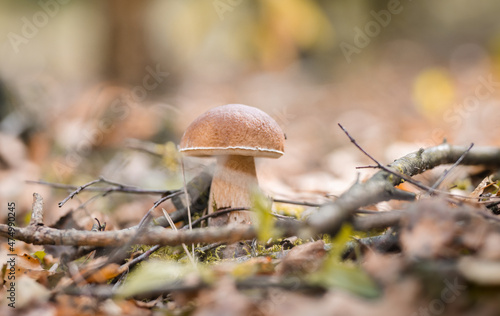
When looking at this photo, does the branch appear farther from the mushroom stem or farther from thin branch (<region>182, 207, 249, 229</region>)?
the mushroom stem

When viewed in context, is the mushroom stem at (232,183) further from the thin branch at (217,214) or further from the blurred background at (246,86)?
the blurred background at (246,86)

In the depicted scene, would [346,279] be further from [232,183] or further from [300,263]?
[232,183]

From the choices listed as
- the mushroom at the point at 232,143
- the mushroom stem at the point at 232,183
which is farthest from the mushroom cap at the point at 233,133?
the mushroom stem at the point at 232,183

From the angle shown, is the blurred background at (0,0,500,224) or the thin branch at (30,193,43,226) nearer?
the thin branch at (30,193,43,226)

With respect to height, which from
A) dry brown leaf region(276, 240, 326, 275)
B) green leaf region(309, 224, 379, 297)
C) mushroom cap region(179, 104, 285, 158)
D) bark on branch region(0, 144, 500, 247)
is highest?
mushroom cap region(179, 104, 285, 158)

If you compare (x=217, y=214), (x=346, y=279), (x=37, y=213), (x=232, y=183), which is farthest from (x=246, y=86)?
(x=346, y=279)

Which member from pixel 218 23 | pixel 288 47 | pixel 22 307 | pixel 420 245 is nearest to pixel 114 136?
pixel 22 307

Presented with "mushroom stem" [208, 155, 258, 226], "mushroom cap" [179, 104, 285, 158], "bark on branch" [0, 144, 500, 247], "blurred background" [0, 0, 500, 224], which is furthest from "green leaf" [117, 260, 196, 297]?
"blurred background" [0, 0, 500, 224]
